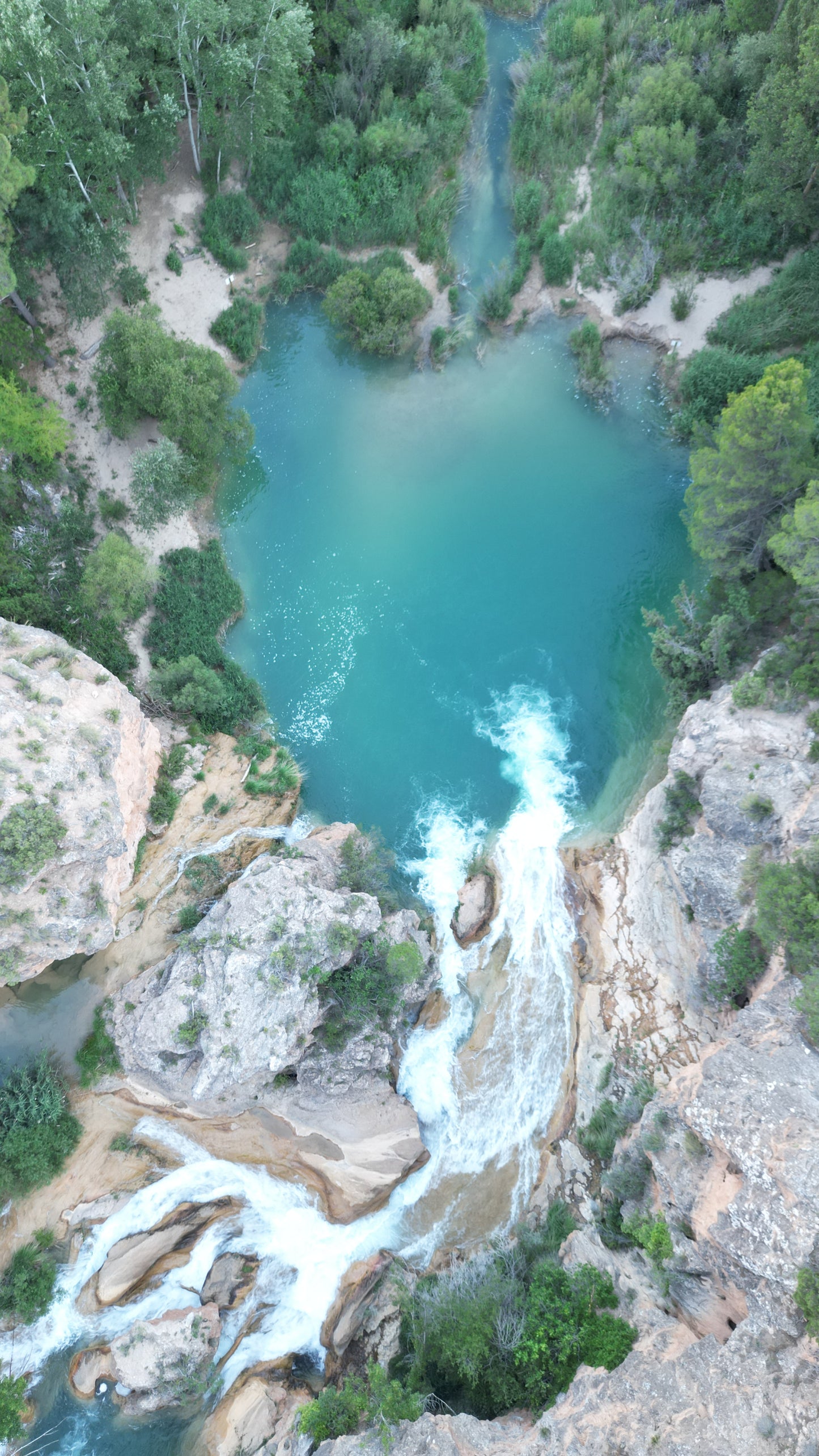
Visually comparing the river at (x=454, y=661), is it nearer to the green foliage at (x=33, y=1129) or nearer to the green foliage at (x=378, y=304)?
the green foliage at (x=378, y=304)

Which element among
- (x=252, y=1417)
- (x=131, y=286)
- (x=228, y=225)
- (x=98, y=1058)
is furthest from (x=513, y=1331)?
(x=228, y=225)

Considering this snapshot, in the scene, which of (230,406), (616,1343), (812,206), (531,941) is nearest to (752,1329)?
(616,1343)

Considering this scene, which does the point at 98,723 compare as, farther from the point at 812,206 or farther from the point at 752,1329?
the point at 812,206

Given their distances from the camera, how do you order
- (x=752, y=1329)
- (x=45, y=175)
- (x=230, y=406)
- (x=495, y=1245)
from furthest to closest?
(x=230, y=406)
(x=45, y=175)
(x=495, y=1245)
(x=752, y=1329)

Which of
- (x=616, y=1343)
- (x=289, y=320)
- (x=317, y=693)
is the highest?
(x=289, y=320)

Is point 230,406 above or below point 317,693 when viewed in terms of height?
above

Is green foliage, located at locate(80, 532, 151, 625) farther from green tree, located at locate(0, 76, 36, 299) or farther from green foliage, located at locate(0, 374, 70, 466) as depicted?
green tree, located at locate(0, 76, 36, 299)

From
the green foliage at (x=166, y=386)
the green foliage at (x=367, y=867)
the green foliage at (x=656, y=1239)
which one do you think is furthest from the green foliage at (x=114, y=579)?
the green foliage at (x=656, y=1239)
